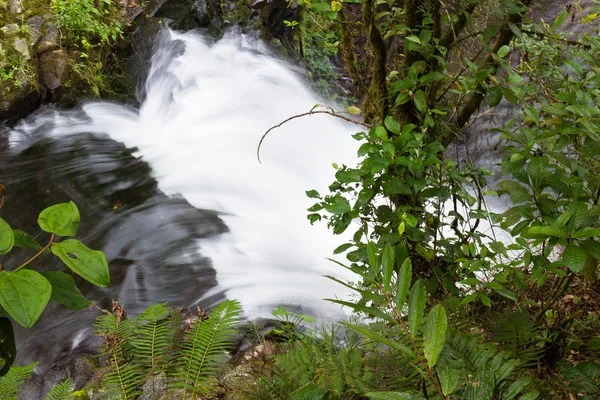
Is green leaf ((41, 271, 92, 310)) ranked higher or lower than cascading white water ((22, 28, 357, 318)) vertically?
higher

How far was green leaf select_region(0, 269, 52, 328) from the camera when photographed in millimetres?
671

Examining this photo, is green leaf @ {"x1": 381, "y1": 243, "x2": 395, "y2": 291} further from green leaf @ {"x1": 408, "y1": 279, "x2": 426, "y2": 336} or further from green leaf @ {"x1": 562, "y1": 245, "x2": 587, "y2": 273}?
green leaf @ {"x1": 562, "y1": 245, "x2": 587, "y2": 273}

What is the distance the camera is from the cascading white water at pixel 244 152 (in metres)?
3.98

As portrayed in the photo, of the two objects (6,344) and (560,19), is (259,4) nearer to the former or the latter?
(560,19)

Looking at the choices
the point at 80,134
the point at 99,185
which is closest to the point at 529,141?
the point at 99,185

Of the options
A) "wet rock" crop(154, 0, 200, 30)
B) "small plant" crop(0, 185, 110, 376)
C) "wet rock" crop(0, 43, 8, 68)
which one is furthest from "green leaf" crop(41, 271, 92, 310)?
"wet rock" crop(154, 0, 200, 30)

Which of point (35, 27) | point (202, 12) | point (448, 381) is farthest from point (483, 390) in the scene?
point (202, 12)

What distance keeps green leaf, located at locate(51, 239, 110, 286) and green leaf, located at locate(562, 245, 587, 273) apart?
1080 mm

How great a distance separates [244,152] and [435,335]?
4742 millimetres

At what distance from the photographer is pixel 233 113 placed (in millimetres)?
5902

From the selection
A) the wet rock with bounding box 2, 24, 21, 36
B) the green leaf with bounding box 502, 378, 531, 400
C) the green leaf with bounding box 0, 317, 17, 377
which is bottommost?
the wet rock with bounding box 2, 24, 21, 36

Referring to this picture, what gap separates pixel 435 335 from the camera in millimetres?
722

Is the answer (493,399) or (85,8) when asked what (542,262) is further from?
(85,8)

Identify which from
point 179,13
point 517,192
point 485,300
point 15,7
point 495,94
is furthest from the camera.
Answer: point 179,13
